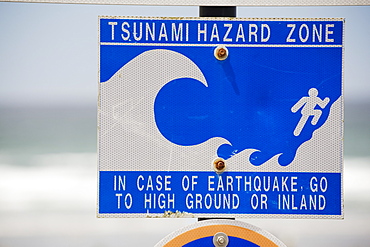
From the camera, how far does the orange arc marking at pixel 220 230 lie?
1.41 meters

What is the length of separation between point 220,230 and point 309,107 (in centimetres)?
50

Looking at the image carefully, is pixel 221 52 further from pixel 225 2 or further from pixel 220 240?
pixel 220 240

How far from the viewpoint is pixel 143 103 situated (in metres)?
1.47

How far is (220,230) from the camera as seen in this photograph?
1.44 meters

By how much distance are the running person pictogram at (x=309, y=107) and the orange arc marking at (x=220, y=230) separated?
0.36m

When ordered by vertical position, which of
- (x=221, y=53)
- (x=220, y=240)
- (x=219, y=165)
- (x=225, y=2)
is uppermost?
(x=225, y=2)

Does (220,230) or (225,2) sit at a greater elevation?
(225,2)

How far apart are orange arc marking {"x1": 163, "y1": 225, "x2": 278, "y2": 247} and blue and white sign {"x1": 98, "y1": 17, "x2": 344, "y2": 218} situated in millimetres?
50

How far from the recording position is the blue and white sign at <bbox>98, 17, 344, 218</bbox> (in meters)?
1.46

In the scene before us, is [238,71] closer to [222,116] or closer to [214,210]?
[222,116]

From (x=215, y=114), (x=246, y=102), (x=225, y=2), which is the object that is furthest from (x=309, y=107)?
(x=225, y=2)

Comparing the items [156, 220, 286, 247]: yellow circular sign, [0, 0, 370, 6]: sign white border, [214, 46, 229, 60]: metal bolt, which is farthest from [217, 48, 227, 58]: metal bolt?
[156, 220, 286, 247]: yellow circular sign

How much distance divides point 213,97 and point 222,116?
7 cm

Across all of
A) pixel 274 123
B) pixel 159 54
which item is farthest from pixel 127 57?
pixel 274 123
